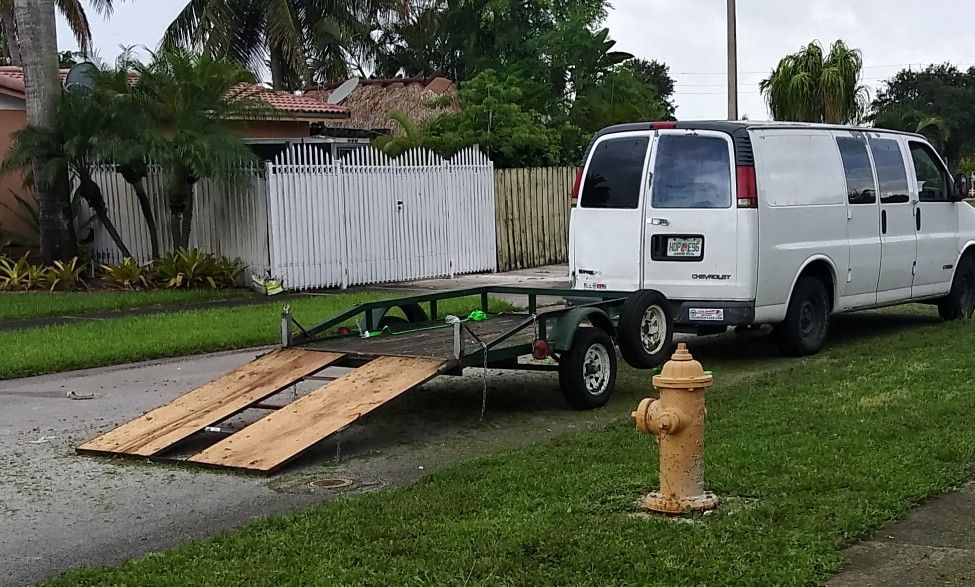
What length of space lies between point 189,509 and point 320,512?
881 mm

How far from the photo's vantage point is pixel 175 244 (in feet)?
62.8

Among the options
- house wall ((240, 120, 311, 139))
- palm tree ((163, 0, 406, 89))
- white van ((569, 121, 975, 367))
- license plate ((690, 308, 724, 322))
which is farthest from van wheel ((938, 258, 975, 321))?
palm tree ((163, 0, 406, 89))

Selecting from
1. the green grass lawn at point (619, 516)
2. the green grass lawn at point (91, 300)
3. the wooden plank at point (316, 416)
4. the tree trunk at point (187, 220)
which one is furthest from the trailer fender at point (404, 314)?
the tree trunk at point (187, 220)

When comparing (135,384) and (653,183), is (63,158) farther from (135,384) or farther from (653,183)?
(653,183)

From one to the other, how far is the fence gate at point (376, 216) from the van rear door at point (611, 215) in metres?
7.87

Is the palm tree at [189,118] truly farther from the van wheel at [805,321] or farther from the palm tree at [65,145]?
the van wheel at [805,321]

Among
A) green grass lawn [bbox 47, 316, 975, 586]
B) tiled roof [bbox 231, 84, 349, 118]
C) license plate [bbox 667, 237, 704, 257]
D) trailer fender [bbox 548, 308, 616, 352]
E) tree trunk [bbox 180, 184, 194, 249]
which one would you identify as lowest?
green grass lawn [bbox 47, 316, 975, 586]

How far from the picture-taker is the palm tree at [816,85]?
28219 mm

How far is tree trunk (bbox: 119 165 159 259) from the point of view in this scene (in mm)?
18828

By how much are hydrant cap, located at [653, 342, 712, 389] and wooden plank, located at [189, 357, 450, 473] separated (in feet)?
7.57

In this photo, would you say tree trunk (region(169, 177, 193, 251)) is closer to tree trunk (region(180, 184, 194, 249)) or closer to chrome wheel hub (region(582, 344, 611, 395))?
tree trunk (region(180, 184, 194, 249))

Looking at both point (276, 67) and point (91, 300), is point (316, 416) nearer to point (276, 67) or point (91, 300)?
point (91, 300)

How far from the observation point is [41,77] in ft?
63.5

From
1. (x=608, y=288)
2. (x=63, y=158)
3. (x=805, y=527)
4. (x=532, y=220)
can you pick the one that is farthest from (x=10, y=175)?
(x=805, y=527)
